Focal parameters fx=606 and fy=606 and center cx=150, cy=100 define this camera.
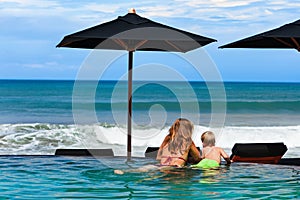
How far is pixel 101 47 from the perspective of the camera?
9469 mm

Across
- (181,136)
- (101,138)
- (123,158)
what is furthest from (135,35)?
(101,138)

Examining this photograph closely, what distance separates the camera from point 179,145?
25.8 feet

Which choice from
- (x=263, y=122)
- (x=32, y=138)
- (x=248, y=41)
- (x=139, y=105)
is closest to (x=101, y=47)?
(x=248, y=41)

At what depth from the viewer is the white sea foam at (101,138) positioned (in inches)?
641

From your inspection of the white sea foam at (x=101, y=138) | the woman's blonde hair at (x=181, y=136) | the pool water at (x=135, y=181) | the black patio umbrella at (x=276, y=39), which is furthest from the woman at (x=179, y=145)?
the white sea foam at (x=101, y=138)

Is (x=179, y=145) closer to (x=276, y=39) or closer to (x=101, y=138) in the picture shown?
(x=276, y=39)

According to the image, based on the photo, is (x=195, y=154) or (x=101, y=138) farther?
(x=101, y=138)

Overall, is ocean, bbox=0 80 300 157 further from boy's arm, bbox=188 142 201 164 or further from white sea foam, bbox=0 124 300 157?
boy's arm, bbox=188 142 201 164

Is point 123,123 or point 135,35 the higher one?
point 135,35

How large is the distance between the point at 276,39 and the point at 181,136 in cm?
197

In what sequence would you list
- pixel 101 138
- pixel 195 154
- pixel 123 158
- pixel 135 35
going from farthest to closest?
pixel 101 138 → pixel 123 158 → pixel 195 154 → pixel 135 35

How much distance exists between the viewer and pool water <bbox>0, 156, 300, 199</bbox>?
20.8ft

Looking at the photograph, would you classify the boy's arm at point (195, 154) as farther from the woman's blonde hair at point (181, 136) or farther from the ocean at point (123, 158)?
the ocean at point (123, 158)

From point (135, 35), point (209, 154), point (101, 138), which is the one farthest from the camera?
point (101, 138)
